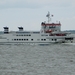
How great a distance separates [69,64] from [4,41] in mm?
49513

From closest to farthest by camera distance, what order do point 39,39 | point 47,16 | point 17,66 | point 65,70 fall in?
point 65,70
point 17,66
point 39,39
point 47,16

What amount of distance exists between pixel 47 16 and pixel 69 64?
2151 inches

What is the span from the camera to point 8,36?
322 ft

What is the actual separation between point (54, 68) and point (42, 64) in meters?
4.04

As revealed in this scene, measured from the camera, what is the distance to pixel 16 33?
98812 millimetres

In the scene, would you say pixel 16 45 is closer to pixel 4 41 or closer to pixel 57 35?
pixel 4 41

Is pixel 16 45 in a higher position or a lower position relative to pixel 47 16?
lower

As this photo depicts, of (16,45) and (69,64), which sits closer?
(69,64)

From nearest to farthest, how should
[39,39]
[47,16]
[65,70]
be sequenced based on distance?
[65,70]
[39,39]
[47,16]

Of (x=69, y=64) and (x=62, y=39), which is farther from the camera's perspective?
(x=62, y=39)

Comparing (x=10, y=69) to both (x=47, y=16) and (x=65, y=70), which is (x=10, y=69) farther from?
(x=47, y=16)

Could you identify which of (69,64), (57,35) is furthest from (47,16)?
(69,64)

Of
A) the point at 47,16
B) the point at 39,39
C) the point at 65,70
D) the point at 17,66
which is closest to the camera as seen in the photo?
the point at 65,70

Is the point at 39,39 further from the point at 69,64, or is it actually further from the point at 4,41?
the point at 69,64
